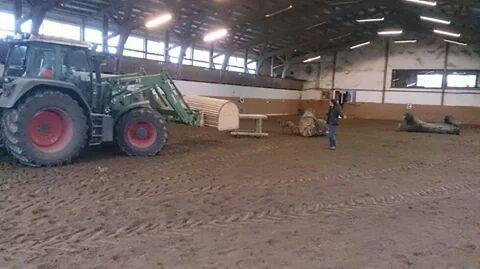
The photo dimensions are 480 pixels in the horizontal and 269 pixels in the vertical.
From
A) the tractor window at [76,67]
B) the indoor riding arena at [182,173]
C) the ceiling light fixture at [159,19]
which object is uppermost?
the ceiling light fixture at [159,19]

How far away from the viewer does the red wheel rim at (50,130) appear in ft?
23.1

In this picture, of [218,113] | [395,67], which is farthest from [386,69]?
[218,113]

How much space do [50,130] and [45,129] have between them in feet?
0.28

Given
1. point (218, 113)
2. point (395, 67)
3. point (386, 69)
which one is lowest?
point (218, 113)

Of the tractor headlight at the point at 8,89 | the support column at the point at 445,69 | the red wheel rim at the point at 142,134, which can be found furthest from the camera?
the support column at the point at 445,69

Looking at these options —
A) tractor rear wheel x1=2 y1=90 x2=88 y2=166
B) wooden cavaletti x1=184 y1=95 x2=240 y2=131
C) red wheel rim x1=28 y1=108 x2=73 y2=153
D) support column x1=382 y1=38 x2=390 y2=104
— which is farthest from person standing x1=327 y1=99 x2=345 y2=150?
support column x1=382 y1=38 x2=390 y2=104

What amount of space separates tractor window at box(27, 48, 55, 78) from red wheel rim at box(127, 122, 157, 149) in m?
1.75

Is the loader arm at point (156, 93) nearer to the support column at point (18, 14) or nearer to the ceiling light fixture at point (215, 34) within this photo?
the support column at point (18, 14)

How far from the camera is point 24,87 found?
6.80 meters

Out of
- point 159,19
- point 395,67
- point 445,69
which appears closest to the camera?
point 159,19

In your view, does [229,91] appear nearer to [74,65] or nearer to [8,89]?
[74,65]

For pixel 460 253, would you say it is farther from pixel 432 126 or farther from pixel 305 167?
pixel 432 126

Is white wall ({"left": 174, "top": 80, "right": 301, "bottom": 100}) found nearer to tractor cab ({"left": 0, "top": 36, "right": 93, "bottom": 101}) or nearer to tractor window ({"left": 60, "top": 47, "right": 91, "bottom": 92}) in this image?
tractor window ({"left": 60, "top": 47, "right": 91, "bottom": 92})

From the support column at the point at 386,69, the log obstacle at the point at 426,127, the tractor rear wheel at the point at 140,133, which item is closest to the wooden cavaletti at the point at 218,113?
the tractor rear wheel at the point at 140,133
